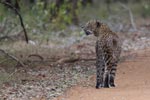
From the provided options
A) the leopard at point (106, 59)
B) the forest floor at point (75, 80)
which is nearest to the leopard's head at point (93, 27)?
the leopard at point (106, 59)

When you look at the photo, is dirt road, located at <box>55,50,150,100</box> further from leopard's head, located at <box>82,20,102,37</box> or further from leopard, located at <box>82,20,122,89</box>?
leopard's head, located at <box>82,20,102,37</box>

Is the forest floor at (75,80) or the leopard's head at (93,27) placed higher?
the leopard's head at (93,27)

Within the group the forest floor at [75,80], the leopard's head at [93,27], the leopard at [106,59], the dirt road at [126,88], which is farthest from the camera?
the leopard's head at [93,27]

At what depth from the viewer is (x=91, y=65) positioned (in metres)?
13.9

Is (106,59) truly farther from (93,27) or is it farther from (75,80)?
(75,80)

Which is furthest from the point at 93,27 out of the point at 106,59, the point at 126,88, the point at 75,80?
the point at 126,88

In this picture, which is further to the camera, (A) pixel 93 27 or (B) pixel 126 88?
(A) pixel 93 27

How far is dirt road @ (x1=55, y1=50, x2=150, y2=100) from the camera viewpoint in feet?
31.0

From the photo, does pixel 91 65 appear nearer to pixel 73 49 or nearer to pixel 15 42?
pixel 73 49

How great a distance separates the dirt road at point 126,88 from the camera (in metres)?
9.45

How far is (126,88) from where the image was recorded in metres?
10.5

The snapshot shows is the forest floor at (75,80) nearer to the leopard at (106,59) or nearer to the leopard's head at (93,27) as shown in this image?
the leopard at (106,59)

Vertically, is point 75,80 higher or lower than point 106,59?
lower

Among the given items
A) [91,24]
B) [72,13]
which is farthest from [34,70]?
[72,13]
